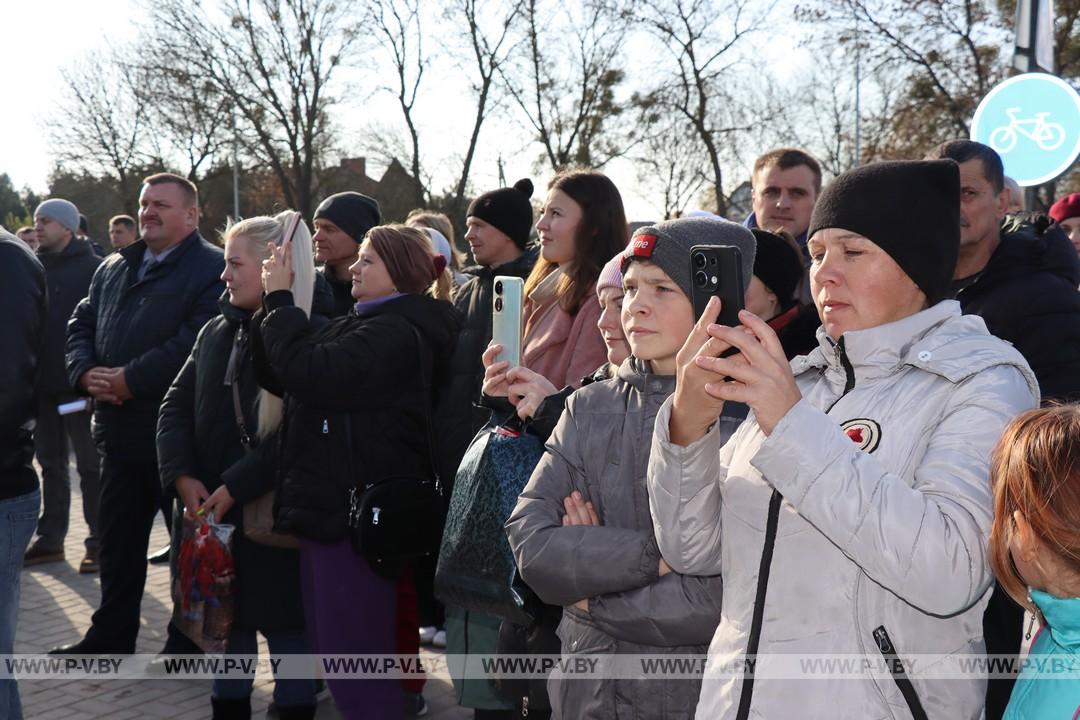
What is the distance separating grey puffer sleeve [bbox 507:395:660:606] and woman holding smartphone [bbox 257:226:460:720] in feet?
4.40

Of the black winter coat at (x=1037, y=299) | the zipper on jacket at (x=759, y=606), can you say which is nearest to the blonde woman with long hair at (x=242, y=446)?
the black winter coat at (x=1037, y=299)

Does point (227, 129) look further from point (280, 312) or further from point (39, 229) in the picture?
point (280, 312)

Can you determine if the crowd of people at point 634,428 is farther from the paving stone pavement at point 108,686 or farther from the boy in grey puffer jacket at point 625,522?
the paving stone pavement at point 108,686

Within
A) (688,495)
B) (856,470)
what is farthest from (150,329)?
(856,470)

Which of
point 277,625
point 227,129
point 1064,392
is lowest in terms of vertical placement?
point 277,625

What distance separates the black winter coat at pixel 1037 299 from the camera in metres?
2.92

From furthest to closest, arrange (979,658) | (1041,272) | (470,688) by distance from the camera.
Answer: (470,688), (1041,272), (979,658)

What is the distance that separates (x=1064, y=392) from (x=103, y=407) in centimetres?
454

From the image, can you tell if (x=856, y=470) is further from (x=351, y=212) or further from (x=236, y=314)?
(x=351, y=212)

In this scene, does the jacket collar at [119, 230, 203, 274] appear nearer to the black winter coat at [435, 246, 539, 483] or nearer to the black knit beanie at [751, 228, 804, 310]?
the black winter coat at [435, 246, 539, 483]

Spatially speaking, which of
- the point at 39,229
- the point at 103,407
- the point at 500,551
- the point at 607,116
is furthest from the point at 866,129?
the point at 500,551

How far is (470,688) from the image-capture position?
342 centimetres

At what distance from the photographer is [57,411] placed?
7.33 m

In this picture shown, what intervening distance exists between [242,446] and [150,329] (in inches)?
48.5
